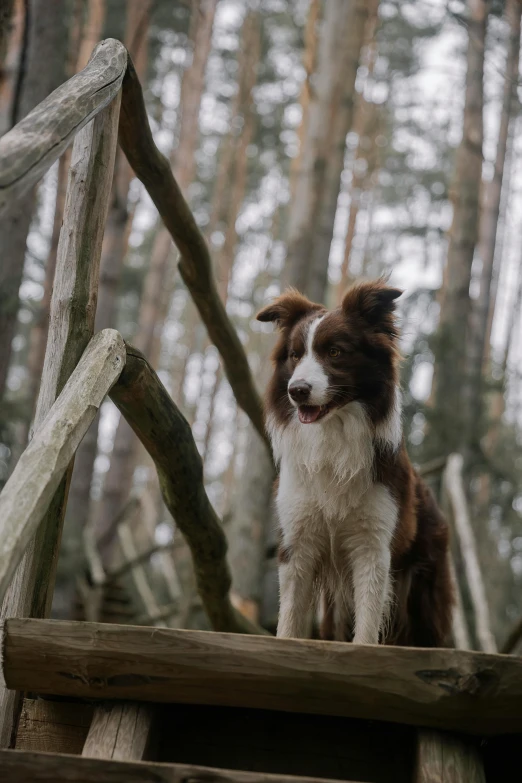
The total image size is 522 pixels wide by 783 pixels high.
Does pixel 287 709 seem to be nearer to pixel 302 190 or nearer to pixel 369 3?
pixel 302 190

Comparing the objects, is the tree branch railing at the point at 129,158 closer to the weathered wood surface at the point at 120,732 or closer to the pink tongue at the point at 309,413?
the pink tongue at the point at 309,413

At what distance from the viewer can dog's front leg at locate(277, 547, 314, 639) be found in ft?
12.1

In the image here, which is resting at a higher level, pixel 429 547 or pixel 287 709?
pixel 429 547

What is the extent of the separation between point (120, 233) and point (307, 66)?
303 cm

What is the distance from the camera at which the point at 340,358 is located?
Result: 373cm

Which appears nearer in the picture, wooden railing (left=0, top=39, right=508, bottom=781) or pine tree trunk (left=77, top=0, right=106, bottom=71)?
wooden railing (left=0, top=39, right=508, bottom=781)

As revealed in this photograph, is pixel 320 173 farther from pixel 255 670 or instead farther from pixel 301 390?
pixel 255 670

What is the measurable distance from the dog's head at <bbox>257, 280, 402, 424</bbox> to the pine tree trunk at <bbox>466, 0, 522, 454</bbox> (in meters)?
8.62

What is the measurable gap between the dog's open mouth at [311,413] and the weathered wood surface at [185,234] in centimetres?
113

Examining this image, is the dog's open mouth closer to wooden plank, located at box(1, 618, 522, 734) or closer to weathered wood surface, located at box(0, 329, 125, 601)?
weathered wood surface, located at box(0, 329, 125, 601)

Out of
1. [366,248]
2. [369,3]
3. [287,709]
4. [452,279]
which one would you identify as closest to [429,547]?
[287,709]

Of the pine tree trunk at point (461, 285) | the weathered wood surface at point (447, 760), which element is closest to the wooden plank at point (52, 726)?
the weathered wood surface at point (447, 760)

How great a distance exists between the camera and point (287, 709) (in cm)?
232

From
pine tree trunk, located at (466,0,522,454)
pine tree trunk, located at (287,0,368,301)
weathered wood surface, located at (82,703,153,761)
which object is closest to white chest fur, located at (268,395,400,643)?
weathered wood surface, located at (82,703,153,761)
